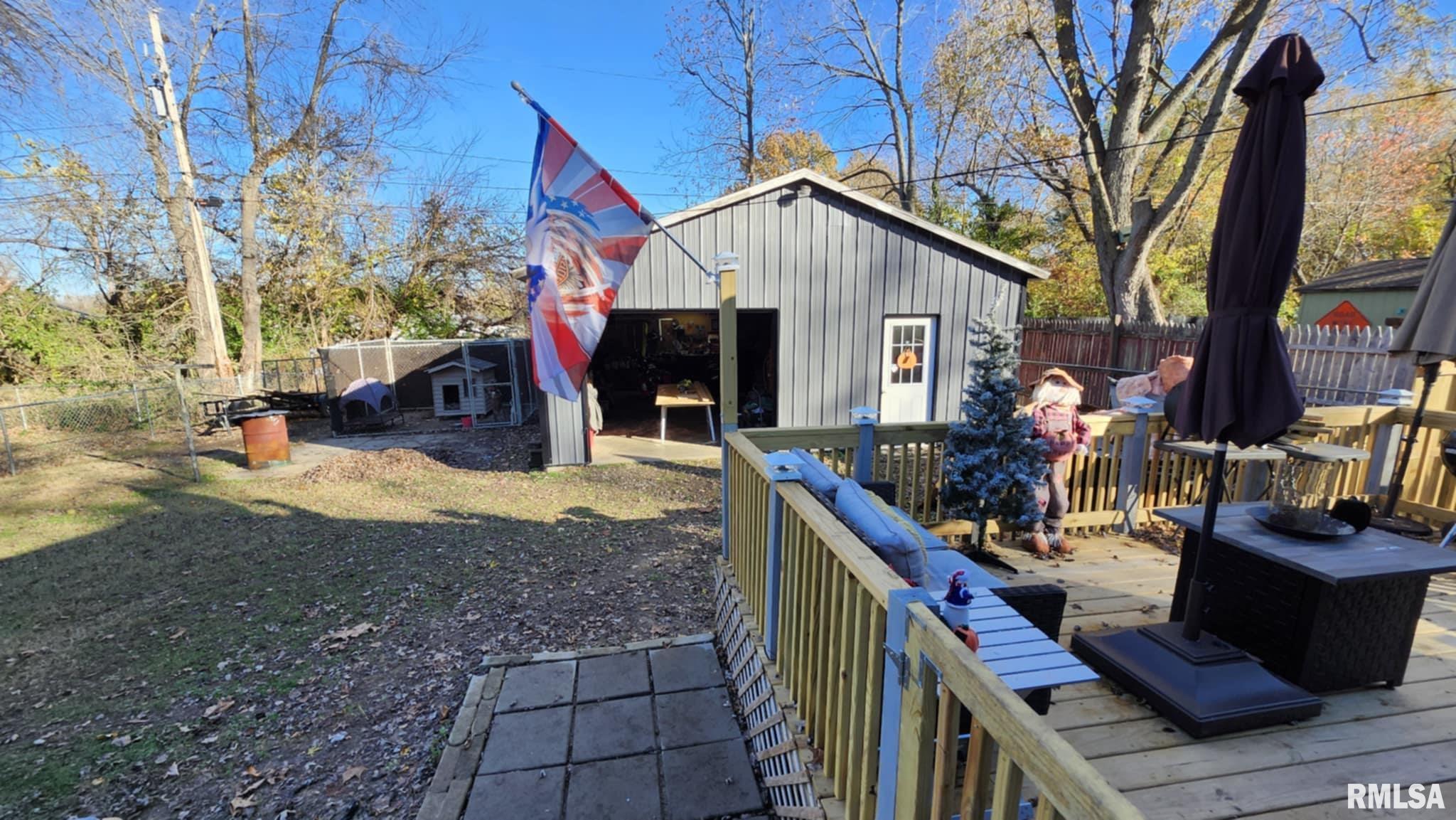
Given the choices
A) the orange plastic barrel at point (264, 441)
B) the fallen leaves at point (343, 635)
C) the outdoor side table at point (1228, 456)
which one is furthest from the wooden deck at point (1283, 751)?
the orange plastic barrel at point (264, 441)

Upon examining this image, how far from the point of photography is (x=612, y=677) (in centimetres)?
335

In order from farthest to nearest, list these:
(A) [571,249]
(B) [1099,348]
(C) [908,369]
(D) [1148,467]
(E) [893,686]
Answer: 1. (B) [1099,348]
2. (C) [908,369]
3. (D) [1148,467]
4. (A) [571,249]
5. (E) [893,686]

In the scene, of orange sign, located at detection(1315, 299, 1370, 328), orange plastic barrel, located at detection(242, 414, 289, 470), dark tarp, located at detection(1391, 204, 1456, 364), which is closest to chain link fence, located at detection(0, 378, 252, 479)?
orange plastic barrel, located at detection(242, 414, 289, 470)

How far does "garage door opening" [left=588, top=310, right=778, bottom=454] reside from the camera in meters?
10.5

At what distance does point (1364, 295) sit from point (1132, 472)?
13.0m

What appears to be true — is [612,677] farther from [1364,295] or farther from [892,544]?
[1364,295]

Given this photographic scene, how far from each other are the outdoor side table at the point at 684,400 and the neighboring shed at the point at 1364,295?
12.8 meters

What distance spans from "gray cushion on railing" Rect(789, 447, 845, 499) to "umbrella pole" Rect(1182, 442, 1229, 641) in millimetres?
1477

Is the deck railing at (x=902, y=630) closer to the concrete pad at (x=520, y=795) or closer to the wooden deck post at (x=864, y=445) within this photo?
the wooden deck post at (x=864, y=445)

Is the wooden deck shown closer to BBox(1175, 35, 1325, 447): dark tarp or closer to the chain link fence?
BBox(1175, 35, 1325, 447): dark tarp

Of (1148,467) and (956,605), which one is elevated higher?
Answer: (956,605)

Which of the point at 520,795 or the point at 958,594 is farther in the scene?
the point at 520,795

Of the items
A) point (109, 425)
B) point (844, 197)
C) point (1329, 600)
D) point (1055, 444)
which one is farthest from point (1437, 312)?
point (109, 425)

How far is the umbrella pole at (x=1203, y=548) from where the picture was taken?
2275 millimetres
